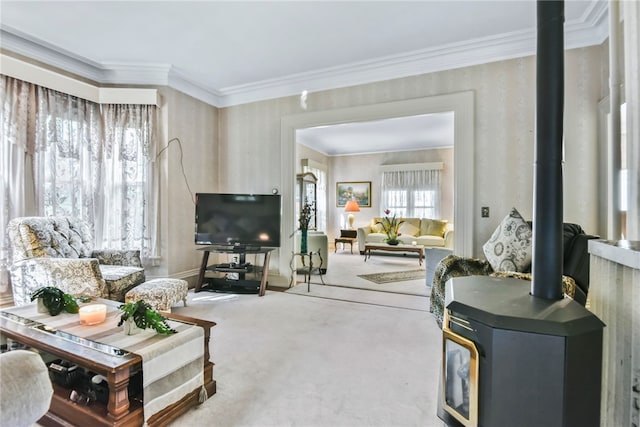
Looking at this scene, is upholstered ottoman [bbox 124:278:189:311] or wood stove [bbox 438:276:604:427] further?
upholstered ottoman [bbox 124:278:189:311]

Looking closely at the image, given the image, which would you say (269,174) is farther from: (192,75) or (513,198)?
(513,198)

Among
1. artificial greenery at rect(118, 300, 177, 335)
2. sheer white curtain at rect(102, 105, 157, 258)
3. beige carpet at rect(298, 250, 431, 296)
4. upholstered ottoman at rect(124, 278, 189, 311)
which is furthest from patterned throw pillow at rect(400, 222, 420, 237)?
artificial greenery at rect(118, 300, 177, 335)

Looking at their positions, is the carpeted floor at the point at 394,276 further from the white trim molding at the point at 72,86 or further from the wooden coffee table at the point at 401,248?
the white trim molding at the point at 72,86

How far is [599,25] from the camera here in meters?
2.68

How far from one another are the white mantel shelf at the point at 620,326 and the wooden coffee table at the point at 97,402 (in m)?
1.77

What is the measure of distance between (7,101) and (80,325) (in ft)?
8.49

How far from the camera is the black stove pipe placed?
45.9 inches

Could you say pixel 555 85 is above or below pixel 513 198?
above

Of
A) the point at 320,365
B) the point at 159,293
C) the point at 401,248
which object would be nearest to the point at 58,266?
the point at 159,293

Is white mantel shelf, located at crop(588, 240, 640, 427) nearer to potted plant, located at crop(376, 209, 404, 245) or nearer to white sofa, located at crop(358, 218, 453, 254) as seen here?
potted plant, located at crop(376, 209, 404, 245)

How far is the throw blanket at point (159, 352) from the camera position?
52.6 inches

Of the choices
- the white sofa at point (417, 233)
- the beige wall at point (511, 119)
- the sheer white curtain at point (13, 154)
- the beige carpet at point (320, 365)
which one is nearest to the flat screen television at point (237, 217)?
the beige carpet at point (320, 365)

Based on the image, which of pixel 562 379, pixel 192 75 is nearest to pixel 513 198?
pixel 562 379

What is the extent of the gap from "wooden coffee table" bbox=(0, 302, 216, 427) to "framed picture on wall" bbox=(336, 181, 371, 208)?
7347 millimetres
